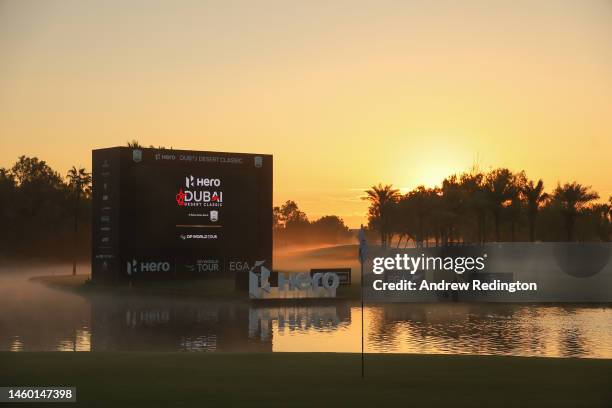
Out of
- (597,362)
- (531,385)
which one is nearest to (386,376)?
(531,385)

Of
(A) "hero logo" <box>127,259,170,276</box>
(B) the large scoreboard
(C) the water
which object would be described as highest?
(B) the large scoreboard

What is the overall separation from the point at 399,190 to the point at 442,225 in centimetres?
921

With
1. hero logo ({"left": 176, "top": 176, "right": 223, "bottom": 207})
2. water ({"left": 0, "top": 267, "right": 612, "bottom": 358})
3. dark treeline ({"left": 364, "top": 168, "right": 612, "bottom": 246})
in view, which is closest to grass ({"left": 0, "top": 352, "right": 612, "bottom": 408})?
water ({"left": 0, "top": 267, "right": 612, "bottom": 358})

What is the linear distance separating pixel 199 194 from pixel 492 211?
44588 mm

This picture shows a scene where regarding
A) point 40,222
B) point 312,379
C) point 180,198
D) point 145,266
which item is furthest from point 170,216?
point 40,222

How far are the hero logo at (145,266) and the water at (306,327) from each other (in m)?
12.3

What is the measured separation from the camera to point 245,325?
40594 mm

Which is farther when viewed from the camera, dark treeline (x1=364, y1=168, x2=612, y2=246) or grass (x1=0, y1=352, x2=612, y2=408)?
dark treeline (x1=364, y1=168, x2=612, y2=246)

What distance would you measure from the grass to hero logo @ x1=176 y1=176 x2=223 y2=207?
148 ft

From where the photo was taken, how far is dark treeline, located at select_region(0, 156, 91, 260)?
135875 millimetres

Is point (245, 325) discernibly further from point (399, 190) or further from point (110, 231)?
Answer: point (399, 190)

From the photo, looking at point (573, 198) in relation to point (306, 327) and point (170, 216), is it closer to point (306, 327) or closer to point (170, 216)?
point (170, 216)

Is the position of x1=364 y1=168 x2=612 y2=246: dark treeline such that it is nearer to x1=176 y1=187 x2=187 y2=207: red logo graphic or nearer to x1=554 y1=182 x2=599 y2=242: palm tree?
x1=554 y1=182 x2=599 y2=242: palm tree

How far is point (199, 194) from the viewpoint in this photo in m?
72.9
